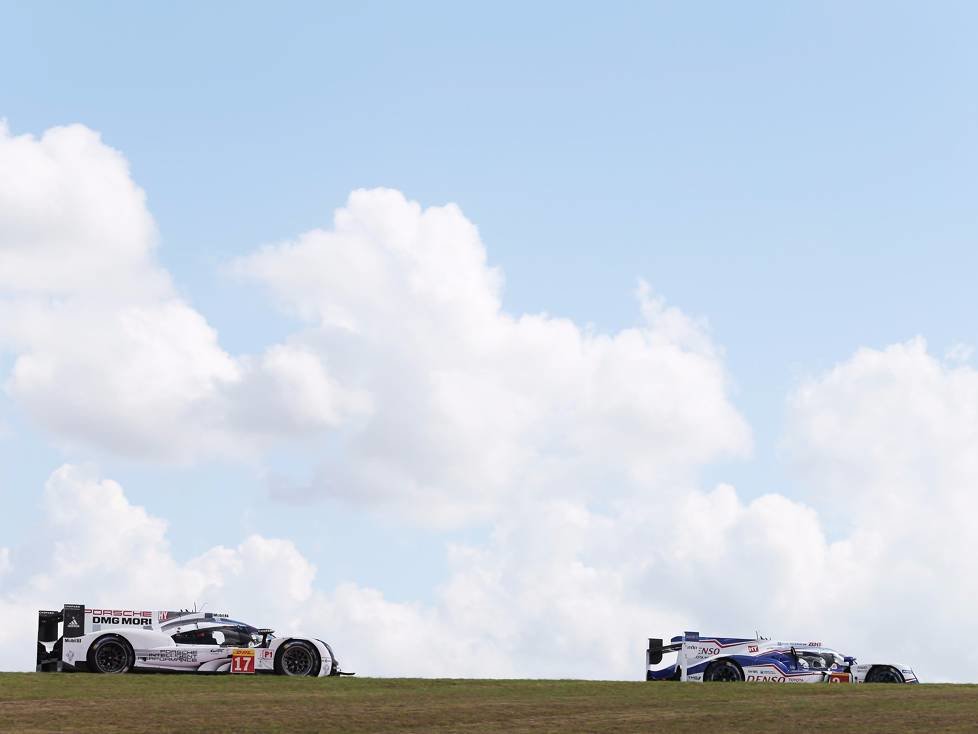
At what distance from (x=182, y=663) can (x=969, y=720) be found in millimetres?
18423

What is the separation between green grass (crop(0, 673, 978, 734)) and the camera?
72.8 ft

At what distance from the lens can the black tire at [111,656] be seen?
3281 centimetres

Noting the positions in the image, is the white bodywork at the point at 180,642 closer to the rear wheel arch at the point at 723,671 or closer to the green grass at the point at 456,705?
the green grass at the point at 456,705

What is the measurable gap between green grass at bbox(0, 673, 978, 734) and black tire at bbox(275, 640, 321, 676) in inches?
50.4

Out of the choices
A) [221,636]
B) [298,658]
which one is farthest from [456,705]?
[221,636]

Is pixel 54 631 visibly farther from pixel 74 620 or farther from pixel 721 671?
Answer: pixel 721 671

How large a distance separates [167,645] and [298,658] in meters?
3.18

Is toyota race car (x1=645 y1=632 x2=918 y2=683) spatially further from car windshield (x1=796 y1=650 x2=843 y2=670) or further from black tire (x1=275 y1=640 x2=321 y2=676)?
black tire (x1=275 y1=640 x2=321 y2=676)

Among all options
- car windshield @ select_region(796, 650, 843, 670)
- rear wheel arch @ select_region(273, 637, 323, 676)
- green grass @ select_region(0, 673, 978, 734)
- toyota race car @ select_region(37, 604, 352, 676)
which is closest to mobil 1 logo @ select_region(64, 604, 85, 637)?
toyota race car @ select_region(37, 604, 352, 676)

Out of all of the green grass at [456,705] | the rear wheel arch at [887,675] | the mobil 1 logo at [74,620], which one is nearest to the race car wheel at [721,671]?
the rear wheel arch at [887,675]

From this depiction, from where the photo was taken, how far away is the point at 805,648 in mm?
37000

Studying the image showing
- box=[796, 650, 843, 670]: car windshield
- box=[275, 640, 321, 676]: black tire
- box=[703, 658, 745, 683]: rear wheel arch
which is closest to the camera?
box=[275, 640, 321, 676]: black tire

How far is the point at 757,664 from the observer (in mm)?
36188

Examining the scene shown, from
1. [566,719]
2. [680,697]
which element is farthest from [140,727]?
[680,697]
